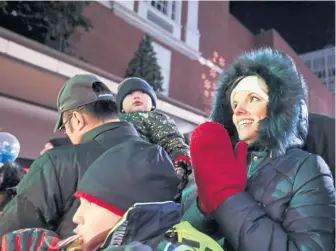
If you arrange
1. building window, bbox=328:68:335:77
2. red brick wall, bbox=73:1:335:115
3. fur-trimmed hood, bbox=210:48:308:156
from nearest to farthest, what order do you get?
fur-trimmed hood, bbox=210:48:308:156, red brick wall, bbox=73:1:335:115, building window, bbox=328:68:335:77

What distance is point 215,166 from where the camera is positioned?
1.33 m

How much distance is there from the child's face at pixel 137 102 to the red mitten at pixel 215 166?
4.83ft

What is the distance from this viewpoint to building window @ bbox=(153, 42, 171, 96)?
31.8ft

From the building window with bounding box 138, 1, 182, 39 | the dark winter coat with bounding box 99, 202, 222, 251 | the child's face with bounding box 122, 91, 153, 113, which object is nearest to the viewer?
the dark winter coat with bounding box 99, 202, 222, 251

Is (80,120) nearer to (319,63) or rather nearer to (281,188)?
(281,188)

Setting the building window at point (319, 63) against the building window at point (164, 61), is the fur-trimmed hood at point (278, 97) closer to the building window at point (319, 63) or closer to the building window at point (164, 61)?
the building window at point (164, 61)

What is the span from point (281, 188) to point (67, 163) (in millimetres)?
889

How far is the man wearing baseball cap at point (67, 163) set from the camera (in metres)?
1.51

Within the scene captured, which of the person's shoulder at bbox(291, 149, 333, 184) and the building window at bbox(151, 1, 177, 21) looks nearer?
the person's shoulder at bbox(291, 149, 333, 184)

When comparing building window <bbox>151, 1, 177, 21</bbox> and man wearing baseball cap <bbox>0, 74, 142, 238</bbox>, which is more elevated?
building window <bbox>151, 1, 177, 21</bbox>

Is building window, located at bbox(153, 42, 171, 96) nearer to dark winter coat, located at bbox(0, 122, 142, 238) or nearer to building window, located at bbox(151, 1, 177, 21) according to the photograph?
building window, located at bbox(151, 1, 177, 21)

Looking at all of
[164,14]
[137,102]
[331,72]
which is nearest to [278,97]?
[137,102]

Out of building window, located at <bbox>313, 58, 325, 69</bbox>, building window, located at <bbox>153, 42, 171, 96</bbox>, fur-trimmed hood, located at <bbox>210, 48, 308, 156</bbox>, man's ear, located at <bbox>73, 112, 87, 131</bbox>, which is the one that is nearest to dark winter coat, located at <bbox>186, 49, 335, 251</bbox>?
fur-trimmed hood, located at <bbox>210, 48, 308, 156</bbox>

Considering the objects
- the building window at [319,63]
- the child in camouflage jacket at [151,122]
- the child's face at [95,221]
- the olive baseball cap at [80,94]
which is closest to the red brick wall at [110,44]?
the child in camouflage jacket at [151,122]
